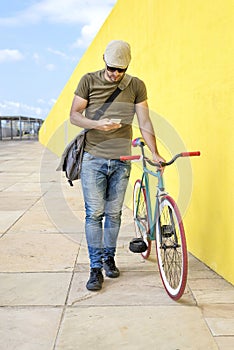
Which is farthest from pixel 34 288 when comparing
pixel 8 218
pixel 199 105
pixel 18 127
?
pixel 18 127

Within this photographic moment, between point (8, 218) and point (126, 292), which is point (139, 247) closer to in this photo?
point (126, 292)

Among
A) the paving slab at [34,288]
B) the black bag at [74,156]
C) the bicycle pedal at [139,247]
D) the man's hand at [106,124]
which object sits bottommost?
the paving slab at [34,288]

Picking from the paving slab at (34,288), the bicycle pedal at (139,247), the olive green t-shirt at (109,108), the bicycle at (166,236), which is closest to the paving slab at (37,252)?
the paving slab at (34,288)

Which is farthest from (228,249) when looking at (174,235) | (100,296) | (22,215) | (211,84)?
(22,215)

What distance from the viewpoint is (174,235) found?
3.11 metres

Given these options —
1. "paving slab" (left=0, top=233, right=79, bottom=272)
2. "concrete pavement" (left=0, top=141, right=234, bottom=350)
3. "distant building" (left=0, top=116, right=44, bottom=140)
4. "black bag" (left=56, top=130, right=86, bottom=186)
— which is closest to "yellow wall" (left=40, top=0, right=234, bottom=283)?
"concrete pavement" (left=0, top=141, right=234, bottom=350)

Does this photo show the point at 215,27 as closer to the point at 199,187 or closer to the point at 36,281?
the point at 199,187

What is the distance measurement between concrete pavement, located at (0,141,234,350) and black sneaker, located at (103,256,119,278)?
0.06 m

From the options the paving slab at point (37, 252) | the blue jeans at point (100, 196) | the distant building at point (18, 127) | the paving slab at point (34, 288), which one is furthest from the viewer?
the distant building at point (18, 127)

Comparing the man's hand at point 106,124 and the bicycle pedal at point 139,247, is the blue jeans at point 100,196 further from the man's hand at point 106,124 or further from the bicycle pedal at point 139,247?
the man's hand at point 106,124

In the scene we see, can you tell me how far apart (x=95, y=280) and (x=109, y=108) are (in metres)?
1.27

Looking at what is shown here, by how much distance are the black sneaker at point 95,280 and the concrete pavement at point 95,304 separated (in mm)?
57

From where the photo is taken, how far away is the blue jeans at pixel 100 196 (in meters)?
3.30

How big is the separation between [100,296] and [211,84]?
186 centimetres
